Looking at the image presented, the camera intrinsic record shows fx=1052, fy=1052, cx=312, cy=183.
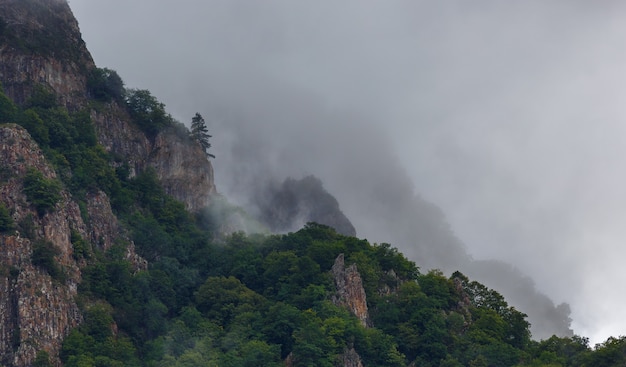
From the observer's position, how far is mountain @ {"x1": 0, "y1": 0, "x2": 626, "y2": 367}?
135750mm

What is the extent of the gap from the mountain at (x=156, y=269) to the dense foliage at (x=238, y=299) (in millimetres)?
268

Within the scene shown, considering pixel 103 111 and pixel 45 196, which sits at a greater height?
pixel 103 111

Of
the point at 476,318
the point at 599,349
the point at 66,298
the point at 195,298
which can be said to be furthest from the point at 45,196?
the point at 599,349

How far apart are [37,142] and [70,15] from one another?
1366 inches

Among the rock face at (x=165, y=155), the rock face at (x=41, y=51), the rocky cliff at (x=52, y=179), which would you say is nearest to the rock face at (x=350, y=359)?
the rocky cliff at (x=52, y=179)

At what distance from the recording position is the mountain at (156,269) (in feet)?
445

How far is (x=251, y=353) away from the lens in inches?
5418

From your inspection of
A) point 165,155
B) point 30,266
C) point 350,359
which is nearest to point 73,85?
point 165,155

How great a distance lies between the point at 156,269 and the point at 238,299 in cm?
1383

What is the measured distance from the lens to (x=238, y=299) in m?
151

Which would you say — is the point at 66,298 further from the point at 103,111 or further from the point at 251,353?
the point at 103,111

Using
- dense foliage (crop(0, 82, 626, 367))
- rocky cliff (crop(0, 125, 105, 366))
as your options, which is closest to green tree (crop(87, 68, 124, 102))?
dense foliage (crop(0, 82, 626, 367))

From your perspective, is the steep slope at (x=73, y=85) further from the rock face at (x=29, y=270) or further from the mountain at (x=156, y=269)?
the rock face at (x=29, y=270)

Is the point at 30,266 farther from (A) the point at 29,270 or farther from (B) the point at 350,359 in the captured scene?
(B) the point at 350,359
